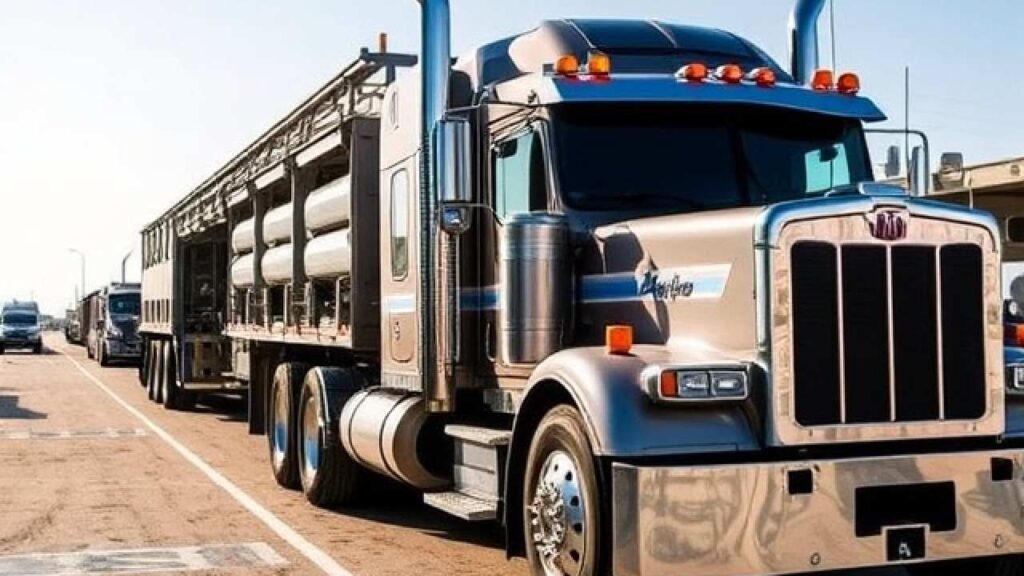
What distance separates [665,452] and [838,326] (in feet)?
3.22

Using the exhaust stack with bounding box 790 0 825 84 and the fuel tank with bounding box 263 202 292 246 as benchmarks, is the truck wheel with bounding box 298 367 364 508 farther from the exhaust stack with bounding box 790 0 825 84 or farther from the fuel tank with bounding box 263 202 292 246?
the exhaust stack with bounding box 790 0 825 84

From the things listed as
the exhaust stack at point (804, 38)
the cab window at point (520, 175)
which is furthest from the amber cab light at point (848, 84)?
the cab window at point (520, 175)

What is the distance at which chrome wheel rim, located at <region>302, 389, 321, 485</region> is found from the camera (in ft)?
34.8

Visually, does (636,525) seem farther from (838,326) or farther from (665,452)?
(838,326)

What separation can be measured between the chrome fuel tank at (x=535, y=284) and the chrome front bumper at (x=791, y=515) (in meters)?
1.46

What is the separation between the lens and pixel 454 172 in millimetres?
7012

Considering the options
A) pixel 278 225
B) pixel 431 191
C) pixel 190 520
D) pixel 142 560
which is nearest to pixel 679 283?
pixel 431 191

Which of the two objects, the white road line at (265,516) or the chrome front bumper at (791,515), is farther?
the white road line at (265,516)

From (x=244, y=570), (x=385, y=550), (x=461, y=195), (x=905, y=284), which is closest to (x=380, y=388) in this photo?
(x=385, y=550)

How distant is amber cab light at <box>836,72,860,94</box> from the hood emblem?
200cm

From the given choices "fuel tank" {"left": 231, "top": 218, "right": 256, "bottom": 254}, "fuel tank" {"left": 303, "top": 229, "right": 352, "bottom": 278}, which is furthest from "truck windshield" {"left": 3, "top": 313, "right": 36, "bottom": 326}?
"fuel tank" {"left": 303, "top": 229, "right": 352, "bottom": 278}

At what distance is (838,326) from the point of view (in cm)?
570

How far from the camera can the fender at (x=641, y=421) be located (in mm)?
5504

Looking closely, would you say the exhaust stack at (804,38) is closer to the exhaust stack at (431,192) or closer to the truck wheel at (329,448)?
the exhaust stack at (431,192)
